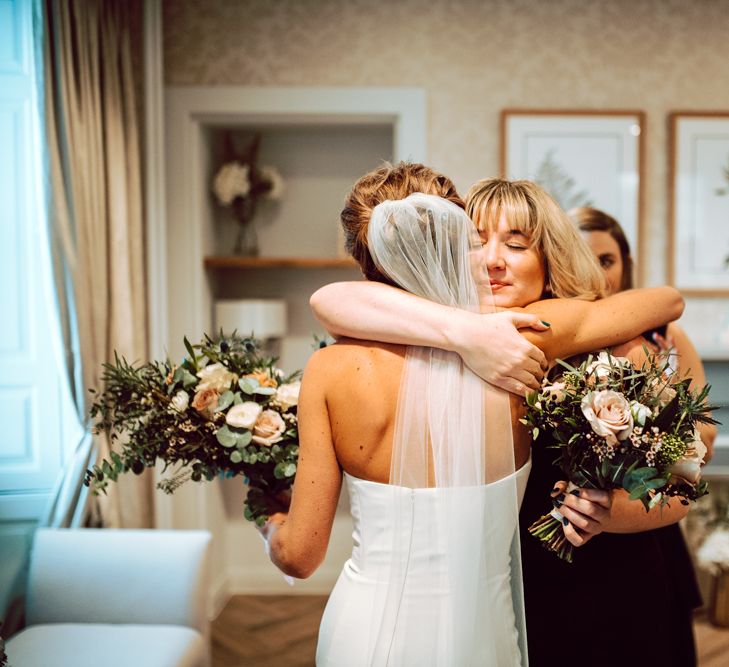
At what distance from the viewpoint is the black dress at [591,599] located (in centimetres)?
153

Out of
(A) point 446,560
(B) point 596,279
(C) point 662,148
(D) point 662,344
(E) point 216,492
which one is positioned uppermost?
(C) point 662,148

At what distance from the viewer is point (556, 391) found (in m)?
1.24

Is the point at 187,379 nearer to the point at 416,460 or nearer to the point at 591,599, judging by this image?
the point at 416,460

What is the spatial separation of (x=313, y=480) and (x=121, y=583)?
1.40 m

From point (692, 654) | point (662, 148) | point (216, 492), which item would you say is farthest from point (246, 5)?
point (692, 654)

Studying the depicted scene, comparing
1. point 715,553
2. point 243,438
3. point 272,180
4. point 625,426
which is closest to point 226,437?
point 243,438

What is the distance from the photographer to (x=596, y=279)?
1.49m

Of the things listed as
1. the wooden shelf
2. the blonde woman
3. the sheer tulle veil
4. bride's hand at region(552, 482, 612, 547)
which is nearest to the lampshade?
the wooden shelf

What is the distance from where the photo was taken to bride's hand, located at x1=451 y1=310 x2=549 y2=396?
4.03 ft

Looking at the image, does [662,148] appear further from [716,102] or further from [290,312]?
[290,312]

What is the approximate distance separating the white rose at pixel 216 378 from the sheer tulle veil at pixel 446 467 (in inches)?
22.4

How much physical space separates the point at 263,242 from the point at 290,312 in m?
0.44

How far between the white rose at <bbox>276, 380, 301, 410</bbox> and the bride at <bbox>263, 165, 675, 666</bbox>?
35 centimetres

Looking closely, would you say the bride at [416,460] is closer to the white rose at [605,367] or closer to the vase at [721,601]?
the white rose at [605,367]
